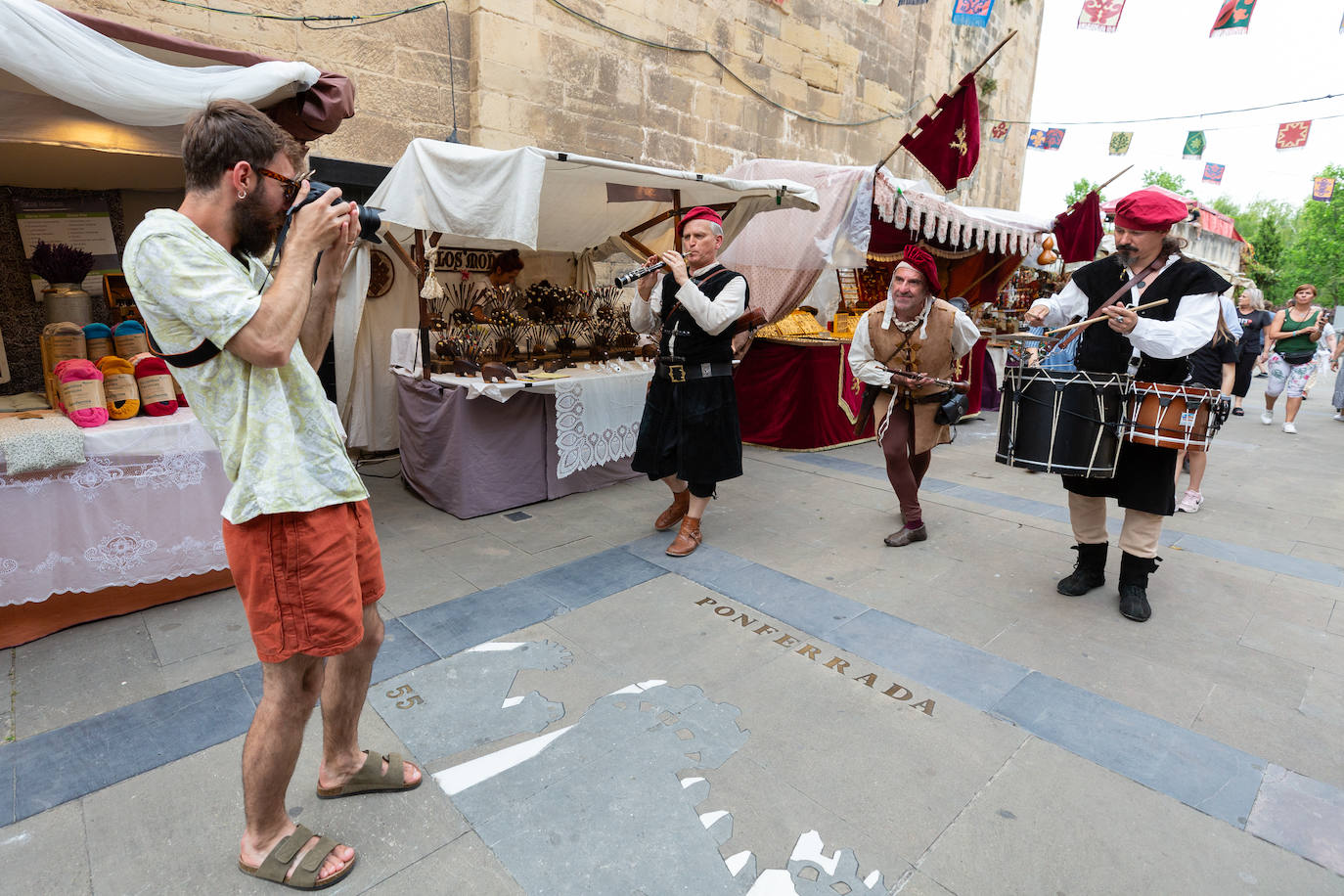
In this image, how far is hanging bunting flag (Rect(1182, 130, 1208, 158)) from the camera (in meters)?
12.2

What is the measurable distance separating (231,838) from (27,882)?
18.3 inches

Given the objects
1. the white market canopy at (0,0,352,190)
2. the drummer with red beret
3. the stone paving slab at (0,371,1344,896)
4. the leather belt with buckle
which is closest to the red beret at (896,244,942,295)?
the drummer with red beret

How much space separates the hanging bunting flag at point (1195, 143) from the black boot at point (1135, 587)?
40.9ft

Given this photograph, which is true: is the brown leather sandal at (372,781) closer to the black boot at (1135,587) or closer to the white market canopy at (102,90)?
the white market canopy at (102,90)

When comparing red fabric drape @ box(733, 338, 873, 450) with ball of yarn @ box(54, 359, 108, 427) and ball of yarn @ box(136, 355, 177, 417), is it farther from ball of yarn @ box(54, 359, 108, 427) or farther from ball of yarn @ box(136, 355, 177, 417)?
ball of yarn @ box(54, 359, 108, 427)

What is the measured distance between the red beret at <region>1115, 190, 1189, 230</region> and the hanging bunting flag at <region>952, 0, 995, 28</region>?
8451 mm

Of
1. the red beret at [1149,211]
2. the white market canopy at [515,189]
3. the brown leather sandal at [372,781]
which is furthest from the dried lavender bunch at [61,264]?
the red beret at [1149,211]

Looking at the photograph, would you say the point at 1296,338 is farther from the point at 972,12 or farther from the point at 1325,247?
the point at 1325,247

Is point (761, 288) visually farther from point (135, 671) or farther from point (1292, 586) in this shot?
point (135, 671)

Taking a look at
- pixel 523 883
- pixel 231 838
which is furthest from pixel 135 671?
pixel 523 883

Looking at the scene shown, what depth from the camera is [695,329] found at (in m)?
4.04

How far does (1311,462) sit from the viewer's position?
7.30 meters

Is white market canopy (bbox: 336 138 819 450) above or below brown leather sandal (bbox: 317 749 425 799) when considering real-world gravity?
above

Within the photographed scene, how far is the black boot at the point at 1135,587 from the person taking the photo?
3.42 m
